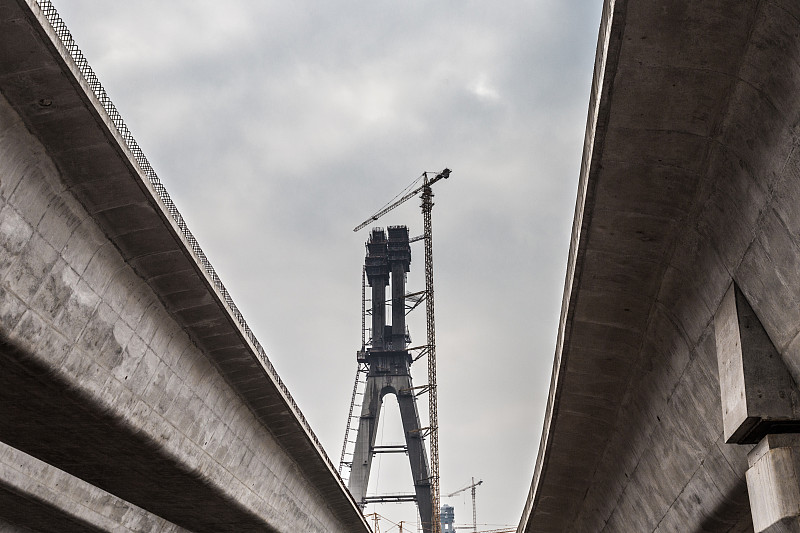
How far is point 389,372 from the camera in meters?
74.6

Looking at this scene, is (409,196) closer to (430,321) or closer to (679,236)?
(430,321)

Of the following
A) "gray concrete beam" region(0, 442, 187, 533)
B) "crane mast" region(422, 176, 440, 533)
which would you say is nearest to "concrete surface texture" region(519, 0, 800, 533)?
"gray concrete beam" region(0, 442, 187, 533)

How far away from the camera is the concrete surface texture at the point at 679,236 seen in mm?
8602

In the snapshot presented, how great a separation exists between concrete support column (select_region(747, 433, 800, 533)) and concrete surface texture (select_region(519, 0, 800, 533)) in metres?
0.20

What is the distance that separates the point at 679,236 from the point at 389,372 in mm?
64094

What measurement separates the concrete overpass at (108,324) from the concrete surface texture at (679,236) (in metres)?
6.67

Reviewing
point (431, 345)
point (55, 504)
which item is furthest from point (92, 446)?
point (431, 345)

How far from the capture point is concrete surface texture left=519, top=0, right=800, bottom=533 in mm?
8602

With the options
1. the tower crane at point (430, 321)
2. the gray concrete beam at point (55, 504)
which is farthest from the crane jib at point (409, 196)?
the gray concrete beam at point (55, 504)

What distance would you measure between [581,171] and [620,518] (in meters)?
10.0

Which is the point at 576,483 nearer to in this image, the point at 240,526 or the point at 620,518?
the point at 620,518

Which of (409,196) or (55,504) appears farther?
(409,196)

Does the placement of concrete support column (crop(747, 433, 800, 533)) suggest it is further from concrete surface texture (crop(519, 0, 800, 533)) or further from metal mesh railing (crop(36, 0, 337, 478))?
metal mesh railing (crop(36, 0, 337, 478))

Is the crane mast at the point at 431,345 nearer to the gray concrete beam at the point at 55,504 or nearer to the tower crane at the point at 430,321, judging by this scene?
the tower crane at the point at 430,321
